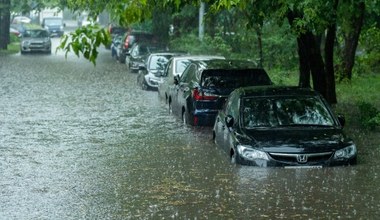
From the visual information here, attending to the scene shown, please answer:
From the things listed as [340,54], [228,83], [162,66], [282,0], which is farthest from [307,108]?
A: [340,54]

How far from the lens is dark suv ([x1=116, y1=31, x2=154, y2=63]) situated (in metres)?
50.6

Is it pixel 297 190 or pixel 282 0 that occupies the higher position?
pixel 282 0

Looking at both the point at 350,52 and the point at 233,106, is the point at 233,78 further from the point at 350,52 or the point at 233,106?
the point at 350,52

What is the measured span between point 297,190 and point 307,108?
2.94 meters

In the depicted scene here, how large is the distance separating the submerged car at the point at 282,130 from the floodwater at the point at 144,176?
212 millimetres

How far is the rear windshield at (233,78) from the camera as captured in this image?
22.8 meters

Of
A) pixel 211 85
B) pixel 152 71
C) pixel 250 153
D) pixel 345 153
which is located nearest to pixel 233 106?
pixel 250 153

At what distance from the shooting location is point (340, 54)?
40719 millimetres

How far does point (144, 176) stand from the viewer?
51.0 ft

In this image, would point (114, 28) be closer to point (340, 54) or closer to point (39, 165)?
point (340, 54)

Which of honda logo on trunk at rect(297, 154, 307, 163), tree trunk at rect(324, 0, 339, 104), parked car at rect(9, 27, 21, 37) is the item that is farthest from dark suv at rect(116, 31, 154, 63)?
honda logo on trunk at rect(297, 154, 307, 163)

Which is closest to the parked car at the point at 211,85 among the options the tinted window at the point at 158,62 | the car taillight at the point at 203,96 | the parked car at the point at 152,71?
the car taillight at the point at 203,96

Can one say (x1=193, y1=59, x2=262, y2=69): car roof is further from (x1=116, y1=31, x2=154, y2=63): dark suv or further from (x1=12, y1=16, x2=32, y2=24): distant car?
(x1=12, y1=16, x2=32, y2=24): distant car

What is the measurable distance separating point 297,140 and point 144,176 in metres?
2.41
